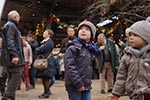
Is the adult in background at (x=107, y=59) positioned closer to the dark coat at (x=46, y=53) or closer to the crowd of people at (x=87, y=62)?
the dark coat at (x=46, y=53)

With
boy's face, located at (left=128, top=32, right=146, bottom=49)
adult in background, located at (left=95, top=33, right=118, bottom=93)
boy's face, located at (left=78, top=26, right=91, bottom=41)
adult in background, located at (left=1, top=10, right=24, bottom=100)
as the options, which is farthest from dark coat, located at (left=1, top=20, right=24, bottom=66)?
boy's face, located at (left=128, top=32, right=146, bottom=49)

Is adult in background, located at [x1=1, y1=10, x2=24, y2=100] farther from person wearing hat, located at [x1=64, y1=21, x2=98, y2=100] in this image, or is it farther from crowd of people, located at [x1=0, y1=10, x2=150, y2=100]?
person wearing hat, located at [x1=64, y1=21, x2=98, y2=100]

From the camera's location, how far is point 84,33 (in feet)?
18.3

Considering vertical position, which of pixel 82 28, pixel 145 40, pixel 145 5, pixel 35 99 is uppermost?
pixel 145 5

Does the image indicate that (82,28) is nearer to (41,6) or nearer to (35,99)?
(35,99)

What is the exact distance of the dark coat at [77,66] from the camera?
526 cm

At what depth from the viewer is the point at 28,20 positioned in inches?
702

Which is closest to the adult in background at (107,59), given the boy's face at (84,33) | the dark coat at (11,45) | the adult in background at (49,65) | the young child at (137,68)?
the adult in background at (49,65)

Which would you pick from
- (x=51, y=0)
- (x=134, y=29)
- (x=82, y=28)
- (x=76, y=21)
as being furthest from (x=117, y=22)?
(x=134, y=29)

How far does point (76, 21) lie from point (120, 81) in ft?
45.4

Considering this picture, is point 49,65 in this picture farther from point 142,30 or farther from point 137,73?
point 137,73

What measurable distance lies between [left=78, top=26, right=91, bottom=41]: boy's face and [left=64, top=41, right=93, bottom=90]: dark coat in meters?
0.14

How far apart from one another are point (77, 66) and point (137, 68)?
144 centimetres

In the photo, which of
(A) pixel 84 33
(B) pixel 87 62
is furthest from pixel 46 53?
(B) pixel 87 62
